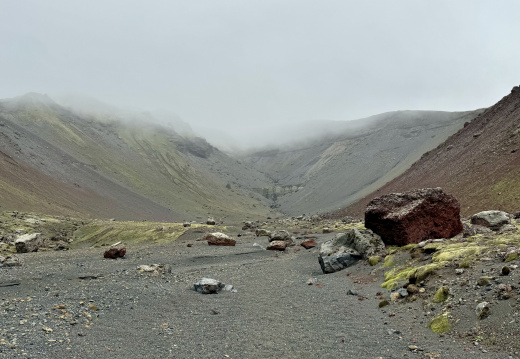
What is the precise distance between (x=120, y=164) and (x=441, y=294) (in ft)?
383

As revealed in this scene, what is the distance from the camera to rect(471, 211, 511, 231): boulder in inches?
841

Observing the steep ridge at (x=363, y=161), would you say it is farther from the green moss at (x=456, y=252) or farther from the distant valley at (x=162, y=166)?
the green moss at (x=456, y=252)

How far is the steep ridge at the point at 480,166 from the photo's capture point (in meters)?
40.9

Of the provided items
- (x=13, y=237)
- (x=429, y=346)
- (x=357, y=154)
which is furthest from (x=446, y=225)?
(x=357, y=154)

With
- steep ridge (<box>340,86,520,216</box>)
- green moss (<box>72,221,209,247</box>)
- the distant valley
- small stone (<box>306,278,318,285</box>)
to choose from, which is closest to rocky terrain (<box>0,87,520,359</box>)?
small stone (<box>306,278,318,285</box>)

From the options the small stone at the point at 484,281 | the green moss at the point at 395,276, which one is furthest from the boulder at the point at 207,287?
the small stone at the point at 484,281

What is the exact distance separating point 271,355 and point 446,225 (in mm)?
16310

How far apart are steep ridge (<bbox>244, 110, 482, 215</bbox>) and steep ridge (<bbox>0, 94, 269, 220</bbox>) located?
52.8 ft

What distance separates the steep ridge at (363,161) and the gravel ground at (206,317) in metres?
78.0

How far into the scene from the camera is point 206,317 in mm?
13414

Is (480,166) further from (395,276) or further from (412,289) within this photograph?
(412,289)

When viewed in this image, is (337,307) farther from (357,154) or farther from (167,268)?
(357,154)

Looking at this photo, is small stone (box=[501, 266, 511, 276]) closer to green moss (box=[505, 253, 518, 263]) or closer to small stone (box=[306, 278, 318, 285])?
green moss (box=[505, 253, 518, 263])

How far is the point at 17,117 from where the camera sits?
11594 cm
